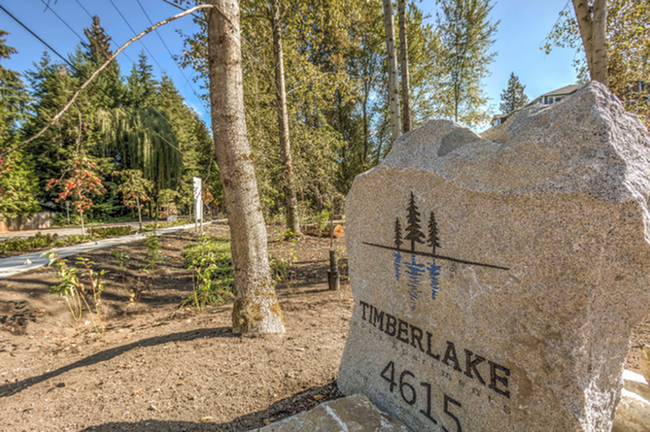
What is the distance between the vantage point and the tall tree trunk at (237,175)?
2.58 metres

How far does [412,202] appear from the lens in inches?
65.2

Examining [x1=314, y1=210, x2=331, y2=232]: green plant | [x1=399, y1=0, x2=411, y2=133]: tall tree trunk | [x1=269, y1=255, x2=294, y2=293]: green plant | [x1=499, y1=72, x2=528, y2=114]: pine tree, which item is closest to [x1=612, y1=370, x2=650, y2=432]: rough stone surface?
[x1=269, y1=255, x2=294, y2=293]: green plant

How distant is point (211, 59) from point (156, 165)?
2137 centimetres

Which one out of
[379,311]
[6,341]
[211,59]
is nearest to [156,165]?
[6,341]

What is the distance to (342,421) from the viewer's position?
4.98ft

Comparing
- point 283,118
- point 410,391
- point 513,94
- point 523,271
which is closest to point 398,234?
point 523,271

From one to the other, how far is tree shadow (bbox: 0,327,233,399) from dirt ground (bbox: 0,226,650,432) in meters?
0.01

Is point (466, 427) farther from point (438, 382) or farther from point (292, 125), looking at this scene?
point (292, 125)

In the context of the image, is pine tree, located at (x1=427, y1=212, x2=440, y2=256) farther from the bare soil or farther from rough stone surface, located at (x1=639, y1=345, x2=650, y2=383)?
rough stone surface, located at (x1=639, y1=345, x2=650, y2=383)

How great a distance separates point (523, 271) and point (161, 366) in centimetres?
271

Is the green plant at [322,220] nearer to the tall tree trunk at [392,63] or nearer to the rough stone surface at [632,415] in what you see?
the tall tree trunk at [392,63]

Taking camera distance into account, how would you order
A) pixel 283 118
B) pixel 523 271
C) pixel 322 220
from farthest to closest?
pixel 322 220 < pixel 283 118 < pixel 523 271

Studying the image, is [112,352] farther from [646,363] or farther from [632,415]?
[646,363]

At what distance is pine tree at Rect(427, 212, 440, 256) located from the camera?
151 centimetres
